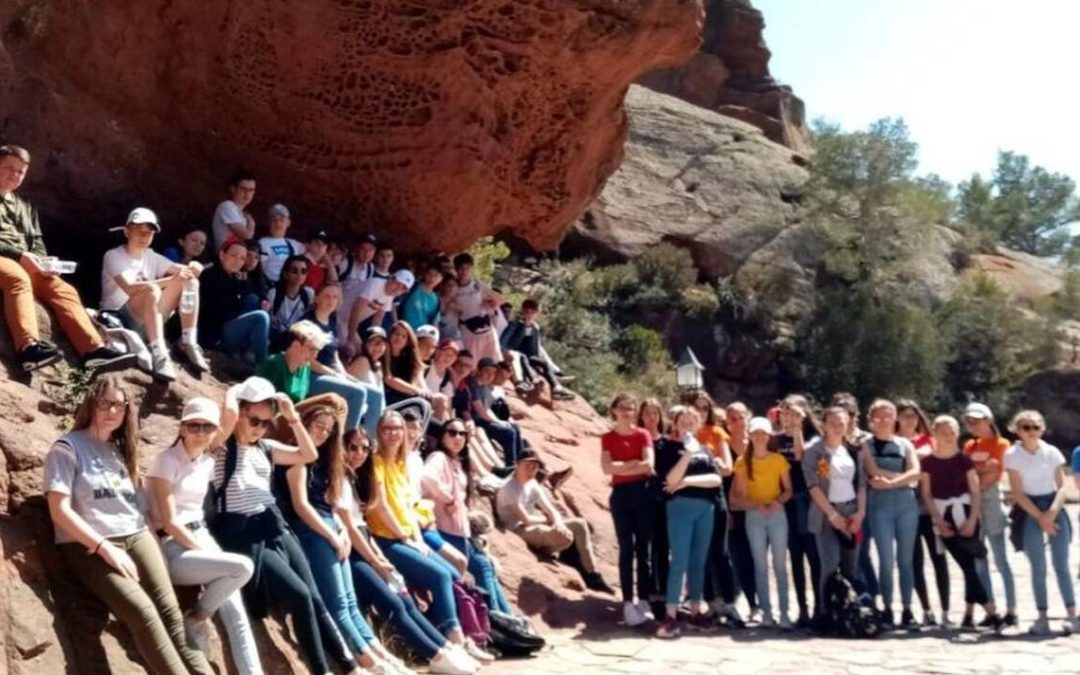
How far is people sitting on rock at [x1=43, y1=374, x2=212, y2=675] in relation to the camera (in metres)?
4.81

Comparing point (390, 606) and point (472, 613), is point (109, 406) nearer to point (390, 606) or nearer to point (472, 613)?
point (390, 606)

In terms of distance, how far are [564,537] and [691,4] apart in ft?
15.7

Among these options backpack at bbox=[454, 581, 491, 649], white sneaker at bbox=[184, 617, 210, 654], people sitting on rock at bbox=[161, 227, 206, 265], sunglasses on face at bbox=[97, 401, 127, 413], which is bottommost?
backpack at bbox=[454, 581, 491, 649]

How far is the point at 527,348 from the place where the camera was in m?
14.2

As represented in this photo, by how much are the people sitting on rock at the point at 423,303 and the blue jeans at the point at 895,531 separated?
422cm

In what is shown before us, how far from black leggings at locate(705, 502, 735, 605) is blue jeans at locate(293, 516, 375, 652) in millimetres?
3197

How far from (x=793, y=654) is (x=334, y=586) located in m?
3.11

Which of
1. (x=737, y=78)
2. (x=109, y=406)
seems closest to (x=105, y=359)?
(x=109, y=406)

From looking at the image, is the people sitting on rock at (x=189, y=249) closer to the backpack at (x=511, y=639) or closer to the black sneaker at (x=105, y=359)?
the black sneaker at (x=105, y=359)

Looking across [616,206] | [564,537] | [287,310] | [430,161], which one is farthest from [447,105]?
[616,206]

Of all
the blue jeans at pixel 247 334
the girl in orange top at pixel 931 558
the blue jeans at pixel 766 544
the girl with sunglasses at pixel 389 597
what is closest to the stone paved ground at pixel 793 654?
the girl in orange top at pixel 931 558

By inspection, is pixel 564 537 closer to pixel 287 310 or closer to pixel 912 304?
pixel 287 310

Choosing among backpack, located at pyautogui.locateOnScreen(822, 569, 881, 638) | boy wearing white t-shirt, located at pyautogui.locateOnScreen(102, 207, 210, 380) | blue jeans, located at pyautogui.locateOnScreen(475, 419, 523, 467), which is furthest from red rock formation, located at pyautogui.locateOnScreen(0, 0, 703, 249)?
backpack, located at pyautogui.locateOnScreen(822, 569, 881, 638)

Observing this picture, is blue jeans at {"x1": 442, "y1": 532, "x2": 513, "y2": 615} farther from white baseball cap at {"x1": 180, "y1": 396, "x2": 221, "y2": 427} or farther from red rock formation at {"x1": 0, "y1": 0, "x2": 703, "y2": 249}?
red rock formation at {"x1": 0, "y1": 0, "x2": 703, "y2": 249}
